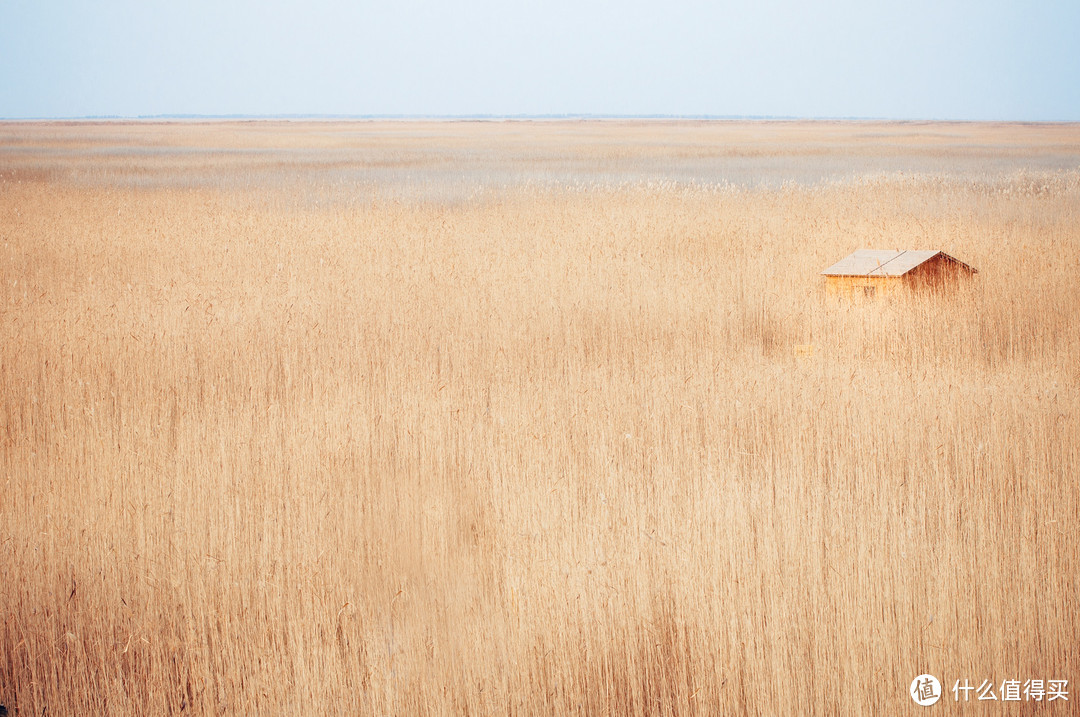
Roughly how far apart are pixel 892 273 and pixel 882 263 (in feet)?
0.86

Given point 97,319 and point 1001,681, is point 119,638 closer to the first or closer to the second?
point 1001,681

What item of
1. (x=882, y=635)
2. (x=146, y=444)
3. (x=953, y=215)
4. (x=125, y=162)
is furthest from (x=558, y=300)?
(x=125, y=162)

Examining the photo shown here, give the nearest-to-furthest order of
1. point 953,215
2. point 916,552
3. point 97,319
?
1. point 916,552
2. point 97,319
3. point 953,215

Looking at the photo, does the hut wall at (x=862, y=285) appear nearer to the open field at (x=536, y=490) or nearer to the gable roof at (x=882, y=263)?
the gable roof at (x=882, y=263)

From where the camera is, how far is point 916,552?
11.8 ft

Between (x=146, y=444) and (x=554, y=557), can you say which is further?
(x=146, y=444)

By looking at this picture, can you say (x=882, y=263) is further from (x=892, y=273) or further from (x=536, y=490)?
(x=536, y=490)

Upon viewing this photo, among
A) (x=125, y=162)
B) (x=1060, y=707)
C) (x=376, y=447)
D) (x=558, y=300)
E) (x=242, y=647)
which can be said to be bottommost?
(x=1060, y=707)

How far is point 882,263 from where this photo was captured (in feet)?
24.5

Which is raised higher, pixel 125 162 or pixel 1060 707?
pixel 125 162

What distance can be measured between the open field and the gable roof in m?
0.36

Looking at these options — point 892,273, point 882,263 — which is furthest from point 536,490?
point 882,263

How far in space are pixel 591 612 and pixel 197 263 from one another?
29.2ft

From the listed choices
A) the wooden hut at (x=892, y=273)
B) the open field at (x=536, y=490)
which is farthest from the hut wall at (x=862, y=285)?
the open field at (x=536, y=490)
